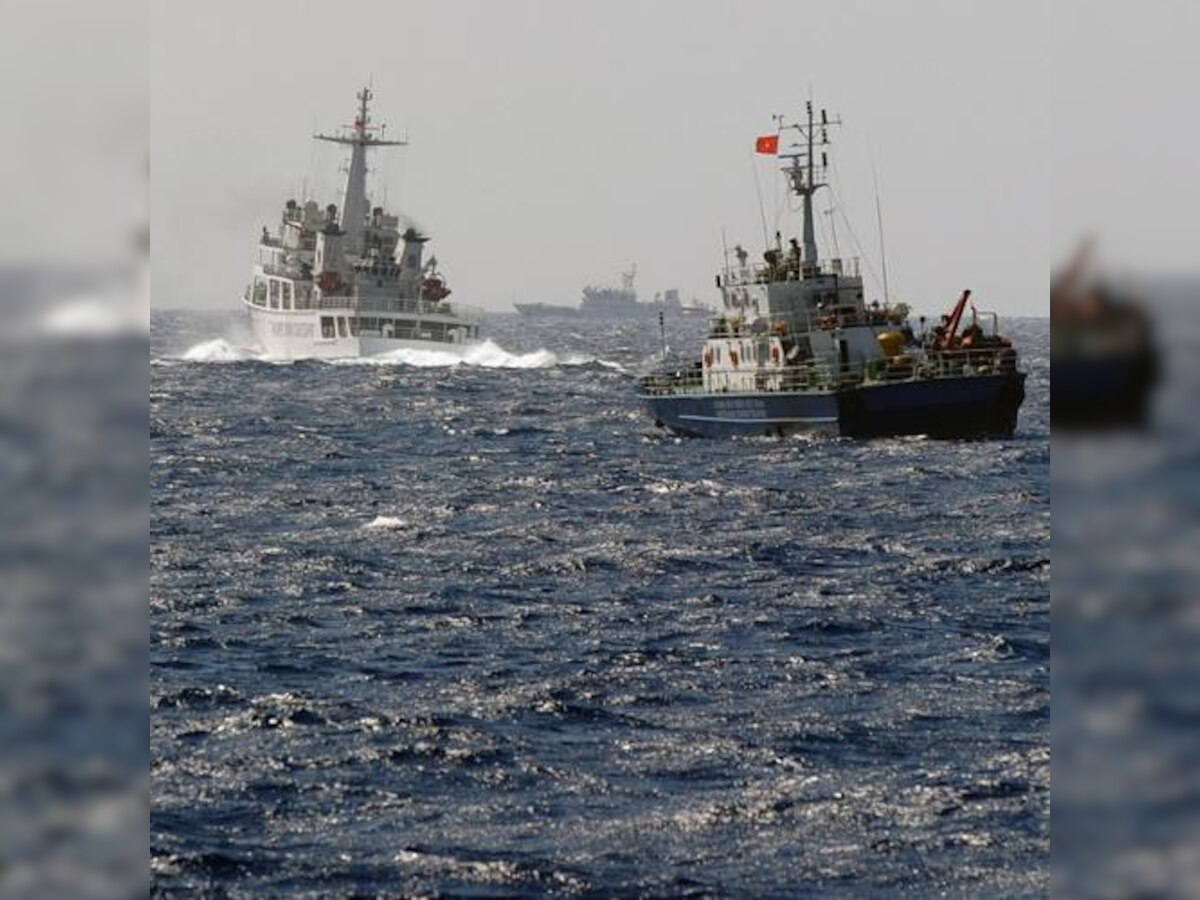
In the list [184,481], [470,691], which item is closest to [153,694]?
[470,691]

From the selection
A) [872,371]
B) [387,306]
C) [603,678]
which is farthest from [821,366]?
[387,306]

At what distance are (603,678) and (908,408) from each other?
4367 centimetres

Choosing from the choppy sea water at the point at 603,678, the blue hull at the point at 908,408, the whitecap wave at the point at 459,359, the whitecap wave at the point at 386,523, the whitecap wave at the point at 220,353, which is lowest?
the choppy sea water at the point at 603,678

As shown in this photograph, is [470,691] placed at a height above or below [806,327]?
below

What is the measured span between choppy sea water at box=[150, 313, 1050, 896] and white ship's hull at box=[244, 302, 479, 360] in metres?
65.8

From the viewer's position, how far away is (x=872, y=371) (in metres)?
76.1

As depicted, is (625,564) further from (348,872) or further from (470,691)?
(348,872)

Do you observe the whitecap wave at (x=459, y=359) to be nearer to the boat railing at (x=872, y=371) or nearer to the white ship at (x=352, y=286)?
the white ship at (x=352, y=286)

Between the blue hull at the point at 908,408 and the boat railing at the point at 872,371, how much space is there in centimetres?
40

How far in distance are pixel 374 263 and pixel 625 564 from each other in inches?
→ 3691

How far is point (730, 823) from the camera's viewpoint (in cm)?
2389
